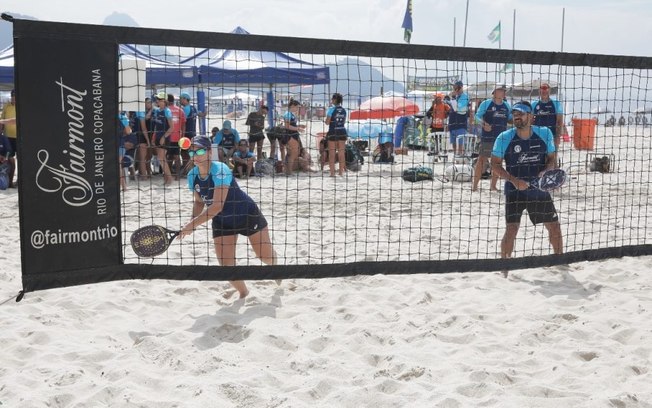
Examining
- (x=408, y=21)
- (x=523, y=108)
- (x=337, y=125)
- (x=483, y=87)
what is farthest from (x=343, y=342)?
(x=408, y=21)

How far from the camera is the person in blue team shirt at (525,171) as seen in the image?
5.52m

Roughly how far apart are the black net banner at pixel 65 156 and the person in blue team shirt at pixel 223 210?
2.27ft

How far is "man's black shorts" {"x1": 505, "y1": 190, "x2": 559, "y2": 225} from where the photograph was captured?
18.1 feet

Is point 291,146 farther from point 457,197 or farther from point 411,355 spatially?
point 411,355

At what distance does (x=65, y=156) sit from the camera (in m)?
4.02

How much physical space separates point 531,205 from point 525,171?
0.92 feet

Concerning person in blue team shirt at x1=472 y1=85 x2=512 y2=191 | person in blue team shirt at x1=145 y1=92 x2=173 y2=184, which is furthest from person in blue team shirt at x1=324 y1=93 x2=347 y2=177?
person in blue team shirt at x1=145 y1=92 x2=173 y2=184

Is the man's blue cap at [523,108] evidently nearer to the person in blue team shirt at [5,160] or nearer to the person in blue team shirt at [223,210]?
the person in blue team shirt at [223,210]

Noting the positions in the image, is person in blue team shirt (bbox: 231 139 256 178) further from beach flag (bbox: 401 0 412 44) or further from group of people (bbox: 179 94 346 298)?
beach flag (bbox: 401 0 412 44)

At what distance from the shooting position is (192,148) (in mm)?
4762

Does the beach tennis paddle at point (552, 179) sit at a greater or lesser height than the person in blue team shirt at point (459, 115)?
lesser

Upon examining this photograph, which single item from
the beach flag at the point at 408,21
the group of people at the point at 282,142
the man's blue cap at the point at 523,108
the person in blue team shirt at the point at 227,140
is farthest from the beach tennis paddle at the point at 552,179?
the beach flag at the point at 408,21

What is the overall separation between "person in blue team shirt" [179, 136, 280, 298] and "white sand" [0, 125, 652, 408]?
0.34 meters

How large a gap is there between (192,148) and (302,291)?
4.28 feet
